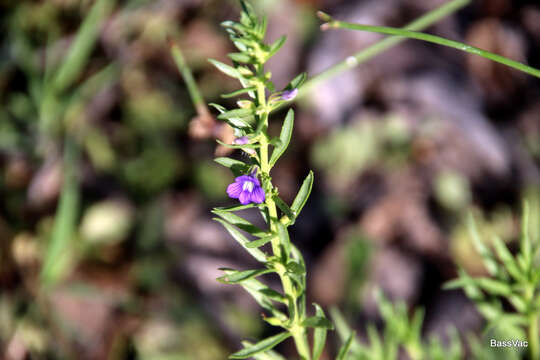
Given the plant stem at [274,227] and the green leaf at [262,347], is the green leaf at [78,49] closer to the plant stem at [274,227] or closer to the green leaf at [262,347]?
the plant stem at [274,227]

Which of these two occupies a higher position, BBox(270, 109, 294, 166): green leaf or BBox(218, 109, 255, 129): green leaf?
BBox(218, 109, 255, 129): green leaf

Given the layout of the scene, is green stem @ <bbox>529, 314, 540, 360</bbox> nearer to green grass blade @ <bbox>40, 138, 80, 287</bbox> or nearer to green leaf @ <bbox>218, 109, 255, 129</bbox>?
green leaf @ <bbox>218, 109, 255, 129</bbox>

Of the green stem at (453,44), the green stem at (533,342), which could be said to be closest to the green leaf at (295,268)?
the green stem at (453,44)

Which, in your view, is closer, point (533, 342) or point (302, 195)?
point (302, 195)

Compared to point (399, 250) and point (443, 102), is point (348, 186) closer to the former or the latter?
point (399, 250)

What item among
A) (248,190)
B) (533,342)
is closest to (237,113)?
(248,190)

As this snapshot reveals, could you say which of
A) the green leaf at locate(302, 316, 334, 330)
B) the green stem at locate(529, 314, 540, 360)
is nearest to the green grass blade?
the green leaf at locate(302, 316, 334, 330)

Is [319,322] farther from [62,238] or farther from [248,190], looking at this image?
[62,238]
